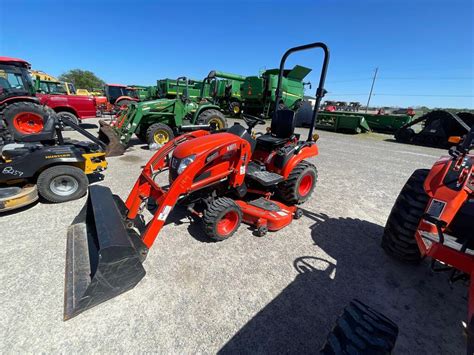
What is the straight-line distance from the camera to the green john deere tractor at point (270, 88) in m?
13.6

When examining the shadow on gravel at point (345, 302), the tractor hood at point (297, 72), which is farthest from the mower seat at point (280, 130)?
the tractor hood at point (297, 72)

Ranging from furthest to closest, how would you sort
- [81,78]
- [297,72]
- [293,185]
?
[81,78]
[297,72]
[293,185]

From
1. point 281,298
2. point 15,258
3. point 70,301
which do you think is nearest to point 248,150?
point 281,298

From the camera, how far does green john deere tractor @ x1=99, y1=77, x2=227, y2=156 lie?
20.2 ft

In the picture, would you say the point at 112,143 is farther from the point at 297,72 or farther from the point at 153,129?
the point at 297,72

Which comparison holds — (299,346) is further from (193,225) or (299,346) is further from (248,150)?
(248,150)

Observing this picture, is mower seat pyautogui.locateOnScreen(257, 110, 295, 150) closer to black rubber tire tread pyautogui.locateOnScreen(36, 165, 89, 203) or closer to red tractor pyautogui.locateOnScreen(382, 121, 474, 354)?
red tractor pyautogui.locateOnScreen(382, 121, 474, 354)

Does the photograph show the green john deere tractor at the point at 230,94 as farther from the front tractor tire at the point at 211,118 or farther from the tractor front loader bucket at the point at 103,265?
the tractor front loader bucket at the point at 103,265

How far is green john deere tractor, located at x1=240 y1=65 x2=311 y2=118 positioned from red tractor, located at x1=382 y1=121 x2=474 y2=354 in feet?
39.5

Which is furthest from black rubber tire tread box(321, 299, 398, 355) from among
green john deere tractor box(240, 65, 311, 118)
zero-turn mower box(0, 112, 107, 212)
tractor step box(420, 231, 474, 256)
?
green john deere tractor box(240, 65, 311, 118)

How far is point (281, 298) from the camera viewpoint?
76.5 inches

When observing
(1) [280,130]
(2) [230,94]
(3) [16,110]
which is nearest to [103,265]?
(1) [280,130]

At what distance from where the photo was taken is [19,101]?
738 centimetres

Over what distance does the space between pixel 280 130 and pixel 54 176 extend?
346 cm
